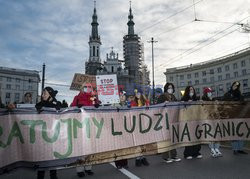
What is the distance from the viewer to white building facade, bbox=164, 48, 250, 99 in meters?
56.5

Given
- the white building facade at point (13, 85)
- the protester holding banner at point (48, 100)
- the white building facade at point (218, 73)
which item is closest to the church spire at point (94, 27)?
the white building facade at point (13, 85)

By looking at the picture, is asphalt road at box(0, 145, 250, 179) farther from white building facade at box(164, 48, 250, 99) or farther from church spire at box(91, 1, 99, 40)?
church spire at box(91, 1, 99, 40)

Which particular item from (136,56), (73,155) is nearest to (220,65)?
(136,56)

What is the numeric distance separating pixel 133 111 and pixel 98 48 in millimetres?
97634

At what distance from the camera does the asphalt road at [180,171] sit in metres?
4.50

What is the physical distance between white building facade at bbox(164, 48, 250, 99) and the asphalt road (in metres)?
53.4

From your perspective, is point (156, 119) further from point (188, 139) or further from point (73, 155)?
point (73, 155)

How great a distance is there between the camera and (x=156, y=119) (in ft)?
18.9

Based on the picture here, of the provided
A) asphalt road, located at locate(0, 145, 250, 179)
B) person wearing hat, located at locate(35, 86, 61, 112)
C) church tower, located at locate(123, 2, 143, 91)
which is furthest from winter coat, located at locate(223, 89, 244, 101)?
church tower, located at locate(123, 2, 143, 91)

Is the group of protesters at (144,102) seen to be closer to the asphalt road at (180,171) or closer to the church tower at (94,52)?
the asphalt road at (180,171)

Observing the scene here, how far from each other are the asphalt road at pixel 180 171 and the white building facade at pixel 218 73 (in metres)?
53.4

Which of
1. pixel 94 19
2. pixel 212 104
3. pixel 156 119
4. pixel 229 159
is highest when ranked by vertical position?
pixel 94 19

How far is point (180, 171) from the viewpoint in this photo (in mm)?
4867

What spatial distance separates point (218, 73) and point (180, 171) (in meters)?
66.6
